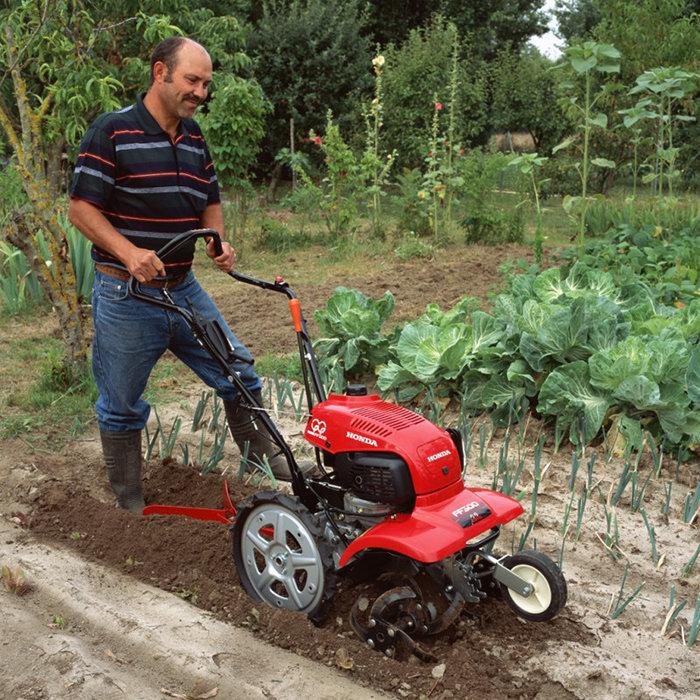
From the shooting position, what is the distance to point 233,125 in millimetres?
9773

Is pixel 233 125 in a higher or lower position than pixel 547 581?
higher

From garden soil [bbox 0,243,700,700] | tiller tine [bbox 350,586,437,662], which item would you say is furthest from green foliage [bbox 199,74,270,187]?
tiller tine [bbox 350,586,437,662]

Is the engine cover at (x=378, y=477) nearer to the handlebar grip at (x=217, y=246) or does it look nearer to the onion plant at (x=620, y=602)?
the onion plant at (x=620, y=602)

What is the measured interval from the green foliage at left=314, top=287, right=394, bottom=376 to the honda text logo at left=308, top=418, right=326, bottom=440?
220 centimetres

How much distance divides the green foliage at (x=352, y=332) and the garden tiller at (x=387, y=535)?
Result: 85.8 inches

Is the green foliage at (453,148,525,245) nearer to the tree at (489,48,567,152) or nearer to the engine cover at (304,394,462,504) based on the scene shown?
the engine cover at (304,394,462,504)

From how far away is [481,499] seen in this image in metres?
2.99

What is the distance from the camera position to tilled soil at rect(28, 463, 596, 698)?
2855mm

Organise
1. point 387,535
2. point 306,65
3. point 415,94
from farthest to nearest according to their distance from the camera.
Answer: point 306,65, point 415,94, point 387,535

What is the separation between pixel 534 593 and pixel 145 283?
5.93ft

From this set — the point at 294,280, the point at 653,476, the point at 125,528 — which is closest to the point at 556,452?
the point at 653,476

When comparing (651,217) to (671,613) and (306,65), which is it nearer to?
(671,613)

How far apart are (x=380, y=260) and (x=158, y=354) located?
6.13 meters

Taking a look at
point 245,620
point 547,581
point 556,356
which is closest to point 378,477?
point 547,581
